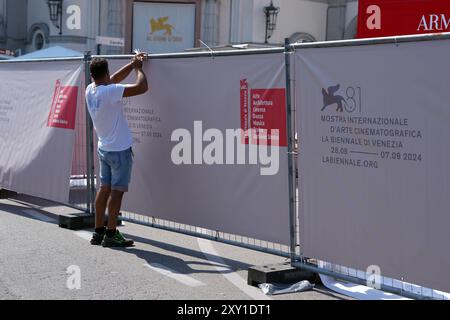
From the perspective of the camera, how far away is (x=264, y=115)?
19.7 feet

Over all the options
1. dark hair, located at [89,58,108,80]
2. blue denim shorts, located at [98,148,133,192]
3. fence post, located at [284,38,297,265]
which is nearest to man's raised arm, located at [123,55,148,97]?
dark hair, located at [89,58,108,80]

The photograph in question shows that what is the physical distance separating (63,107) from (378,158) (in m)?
4.87

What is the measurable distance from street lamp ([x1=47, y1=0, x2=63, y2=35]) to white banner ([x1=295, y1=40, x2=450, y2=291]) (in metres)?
16.9

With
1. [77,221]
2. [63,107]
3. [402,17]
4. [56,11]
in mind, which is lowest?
[77,221]

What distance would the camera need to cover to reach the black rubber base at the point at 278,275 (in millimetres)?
5633

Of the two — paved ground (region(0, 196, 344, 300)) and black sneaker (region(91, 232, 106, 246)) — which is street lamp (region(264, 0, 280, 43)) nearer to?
paved ground (region(0, 196, 344, 300))

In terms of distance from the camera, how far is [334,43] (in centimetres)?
523

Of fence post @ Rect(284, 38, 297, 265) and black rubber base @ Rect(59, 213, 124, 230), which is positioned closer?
fence post @ Rect(284, 38, 297, 265)

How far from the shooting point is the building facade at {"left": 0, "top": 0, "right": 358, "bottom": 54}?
21.1m

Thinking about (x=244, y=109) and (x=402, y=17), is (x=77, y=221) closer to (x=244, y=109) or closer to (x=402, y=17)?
(x=244, y=109)

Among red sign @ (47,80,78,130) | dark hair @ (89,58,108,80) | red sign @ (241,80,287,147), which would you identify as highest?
dark hair @ (89,58,108,80)

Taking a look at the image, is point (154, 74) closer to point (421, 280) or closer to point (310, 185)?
point (310, 185)

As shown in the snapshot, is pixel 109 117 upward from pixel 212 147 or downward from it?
upward

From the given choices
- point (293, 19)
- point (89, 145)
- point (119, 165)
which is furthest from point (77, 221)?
point (293, 19)
